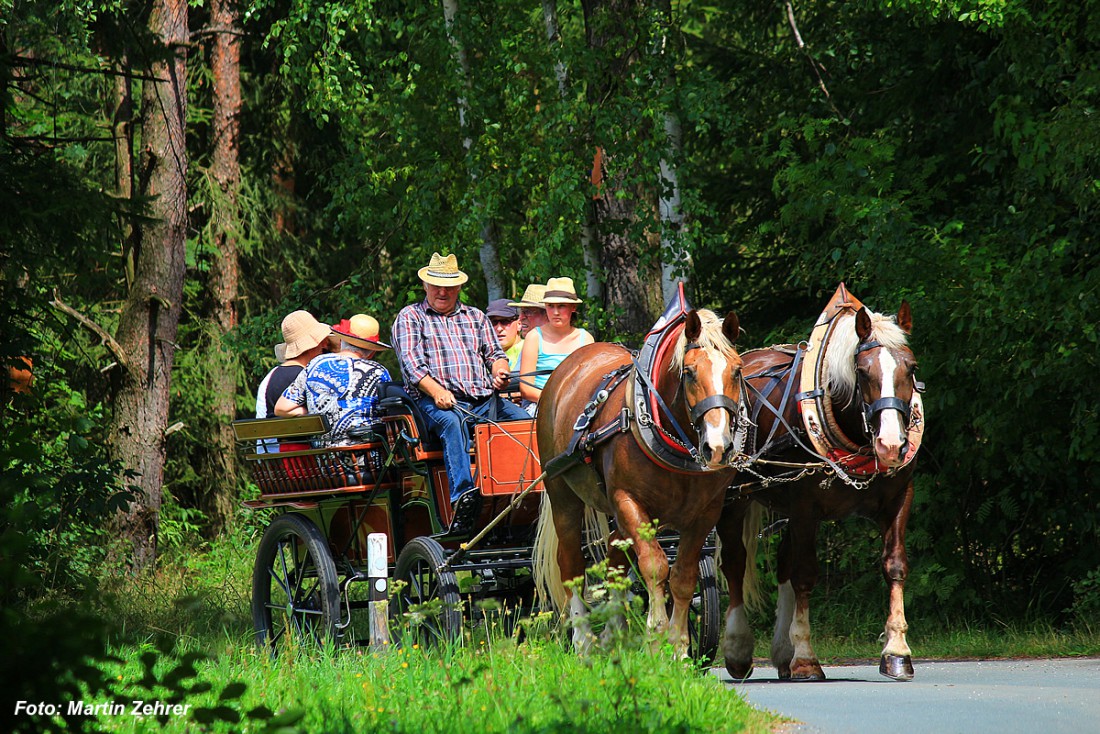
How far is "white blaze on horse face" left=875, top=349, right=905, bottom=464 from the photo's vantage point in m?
6.73

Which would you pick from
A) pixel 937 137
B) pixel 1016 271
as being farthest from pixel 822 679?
pixel 937 137

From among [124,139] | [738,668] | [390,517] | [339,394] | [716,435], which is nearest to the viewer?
[716,435]

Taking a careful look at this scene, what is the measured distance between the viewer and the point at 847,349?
7.26 metres

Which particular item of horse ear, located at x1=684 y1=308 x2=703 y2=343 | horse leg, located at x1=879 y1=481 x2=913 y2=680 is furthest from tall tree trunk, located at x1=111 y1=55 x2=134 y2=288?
horse leg, located at x1=879 y1=481 x2=913 y2=680

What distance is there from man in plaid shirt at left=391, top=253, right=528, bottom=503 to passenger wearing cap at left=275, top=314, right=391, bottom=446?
0.32 m

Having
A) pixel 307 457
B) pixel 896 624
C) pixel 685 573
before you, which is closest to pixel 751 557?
pixel 896 624

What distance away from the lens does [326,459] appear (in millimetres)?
8469

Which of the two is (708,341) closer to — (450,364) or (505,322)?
(450,364)

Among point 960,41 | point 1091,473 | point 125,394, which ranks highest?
point 960,41

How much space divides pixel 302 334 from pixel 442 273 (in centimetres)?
117

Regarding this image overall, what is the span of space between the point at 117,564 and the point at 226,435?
19.6ft

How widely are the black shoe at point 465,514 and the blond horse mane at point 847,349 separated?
2.11 metres

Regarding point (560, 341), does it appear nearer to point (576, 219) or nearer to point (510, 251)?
point (576, 219)

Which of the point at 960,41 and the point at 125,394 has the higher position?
the point at 960,41
